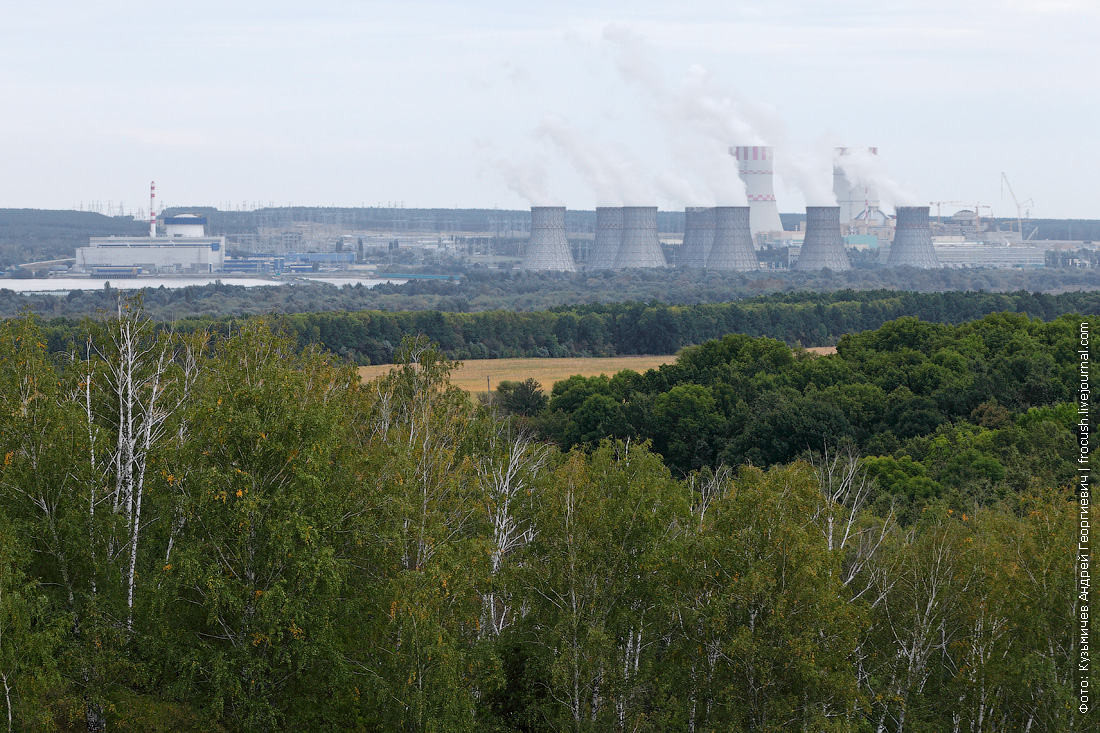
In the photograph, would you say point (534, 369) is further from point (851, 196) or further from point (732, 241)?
point (851, 196)

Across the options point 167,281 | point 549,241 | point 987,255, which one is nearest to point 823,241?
point 549,241

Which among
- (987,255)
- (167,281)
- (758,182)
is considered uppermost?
(758,182)

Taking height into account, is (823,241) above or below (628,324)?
above

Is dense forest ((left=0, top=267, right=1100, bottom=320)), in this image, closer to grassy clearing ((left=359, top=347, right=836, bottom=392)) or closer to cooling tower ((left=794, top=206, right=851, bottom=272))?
cooling tower ((left=794, top=206, right=851, bottom=272))

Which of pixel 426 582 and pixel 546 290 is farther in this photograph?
pixel 546 290

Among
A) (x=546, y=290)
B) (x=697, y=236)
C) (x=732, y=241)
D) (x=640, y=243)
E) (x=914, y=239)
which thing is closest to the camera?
(x=546, y=290)

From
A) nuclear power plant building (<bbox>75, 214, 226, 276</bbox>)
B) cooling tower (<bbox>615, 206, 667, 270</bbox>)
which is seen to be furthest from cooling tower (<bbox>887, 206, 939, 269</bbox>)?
nuclear power plant building (<bbox>75, 214, 226, 276</bbox>)

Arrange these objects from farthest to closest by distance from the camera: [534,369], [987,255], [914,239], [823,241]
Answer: [987,255] → [914,239] → [823,241] → [534,369]

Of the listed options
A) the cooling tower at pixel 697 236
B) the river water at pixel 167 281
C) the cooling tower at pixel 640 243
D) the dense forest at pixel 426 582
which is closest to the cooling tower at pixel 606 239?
the cooling tower at pixel 640 243
